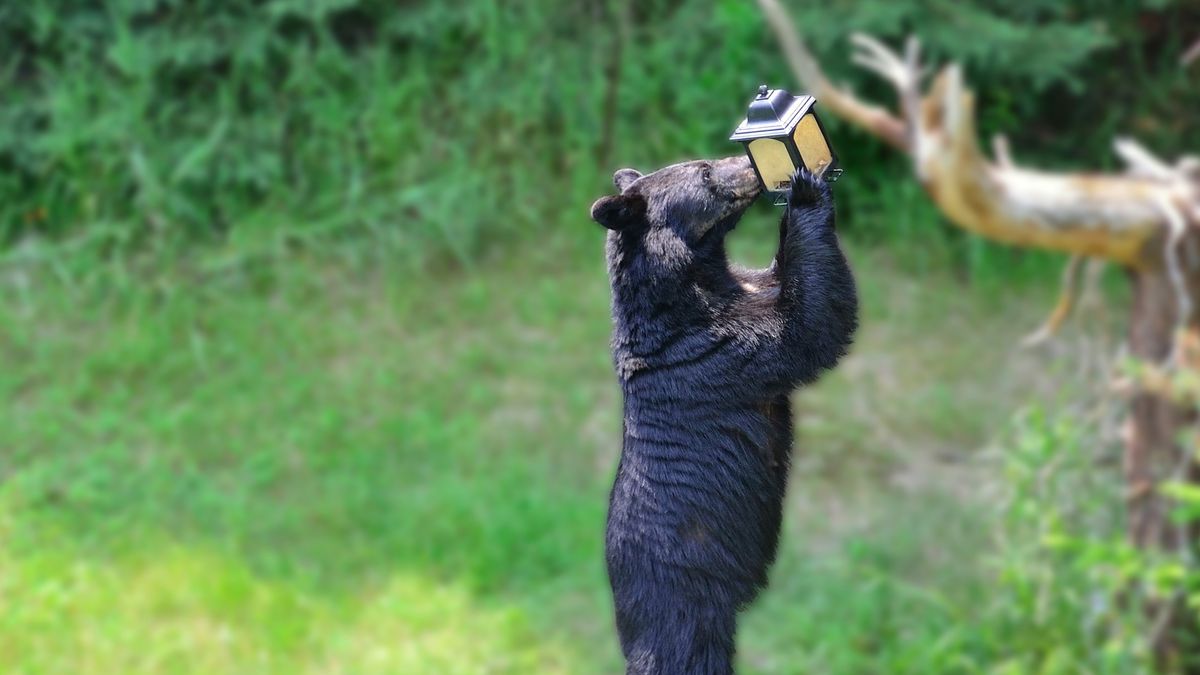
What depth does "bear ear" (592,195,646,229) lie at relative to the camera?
1.72m

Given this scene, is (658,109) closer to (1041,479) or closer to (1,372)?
(1041,479)

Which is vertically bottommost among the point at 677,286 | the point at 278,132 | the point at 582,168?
the point at 582,168

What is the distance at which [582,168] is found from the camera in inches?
297

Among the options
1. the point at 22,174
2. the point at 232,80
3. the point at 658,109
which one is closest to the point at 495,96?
the point at 658,109

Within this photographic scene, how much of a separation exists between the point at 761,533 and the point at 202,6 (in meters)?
7.35

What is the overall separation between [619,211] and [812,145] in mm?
322

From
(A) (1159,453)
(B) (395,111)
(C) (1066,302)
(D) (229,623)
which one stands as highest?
(B) (395,111)

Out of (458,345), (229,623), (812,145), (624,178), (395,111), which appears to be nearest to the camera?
(812,145)

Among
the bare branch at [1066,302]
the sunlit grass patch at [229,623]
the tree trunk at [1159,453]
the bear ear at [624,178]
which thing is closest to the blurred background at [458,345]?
the sunlit grass patch at [229,623]

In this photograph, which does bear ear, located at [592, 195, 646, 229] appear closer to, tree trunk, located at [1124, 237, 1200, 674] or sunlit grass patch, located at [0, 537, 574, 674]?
tree trunk, located at [1124, 237, 1200, 674]

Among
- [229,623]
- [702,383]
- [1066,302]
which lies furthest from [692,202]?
[229,623]

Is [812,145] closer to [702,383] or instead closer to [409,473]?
[702,383]

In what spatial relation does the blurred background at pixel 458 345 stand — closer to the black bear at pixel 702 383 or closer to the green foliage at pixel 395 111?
the green foliage at pixel 395 111

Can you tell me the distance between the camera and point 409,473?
6.74 metres
